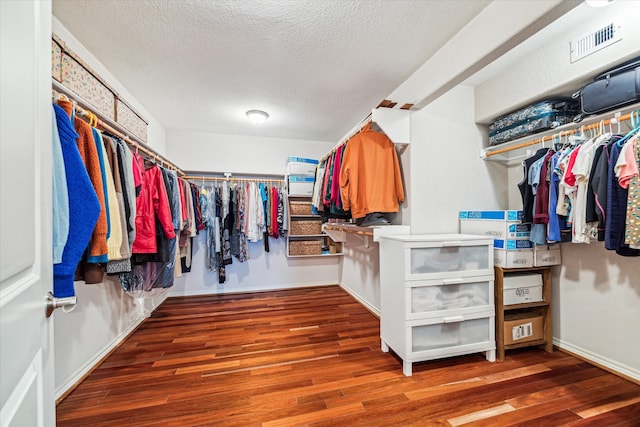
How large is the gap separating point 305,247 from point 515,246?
263cm

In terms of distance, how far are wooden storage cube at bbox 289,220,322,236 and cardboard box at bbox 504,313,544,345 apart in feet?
8.31

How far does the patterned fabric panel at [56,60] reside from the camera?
1.27 meters

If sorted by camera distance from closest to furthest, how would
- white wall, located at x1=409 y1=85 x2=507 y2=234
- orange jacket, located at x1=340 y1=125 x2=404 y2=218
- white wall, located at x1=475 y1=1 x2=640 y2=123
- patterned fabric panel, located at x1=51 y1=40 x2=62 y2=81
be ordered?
patterned fabric panel, located at x1=51 y1=40 x2=62 y2=81 → white wall, located at x1=475 y1=1 x2=640 y2=123 → orange jacket, located at x1=340 y1=125 x2=404 y2=218 → white wall, located at x1=409 y1=85 x2=507 y2=234

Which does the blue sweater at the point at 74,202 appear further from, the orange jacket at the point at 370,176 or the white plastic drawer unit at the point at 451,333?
the white plastic drawer unit at the point at 451,333

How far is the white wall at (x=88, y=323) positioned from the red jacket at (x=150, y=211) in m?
0.56

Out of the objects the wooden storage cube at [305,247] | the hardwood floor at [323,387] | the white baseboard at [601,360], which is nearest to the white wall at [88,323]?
the hardwood floor at [323,387]

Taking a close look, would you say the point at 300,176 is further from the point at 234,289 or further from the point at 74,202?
the point at 74,202

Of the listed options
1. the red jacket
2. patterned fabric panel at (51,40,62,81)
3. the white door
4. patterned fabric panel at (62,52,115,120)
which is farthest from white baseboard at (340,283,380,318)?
patterned fabric panel at (51,40,62,81)

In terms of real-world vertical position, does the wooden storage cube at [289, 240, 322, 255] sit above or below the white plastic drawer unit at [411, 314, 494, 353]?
above

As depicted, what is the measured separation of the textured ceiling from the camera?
1.55 metres

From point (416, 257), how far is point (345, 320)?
1.33 m

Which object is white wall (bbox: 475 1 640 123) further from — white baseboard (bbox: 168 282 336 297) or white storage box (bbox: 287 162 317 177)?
white baseboard (bbox: 168 282 336 297)

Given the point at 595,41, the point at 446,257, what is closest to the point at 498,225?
the point at 446,257

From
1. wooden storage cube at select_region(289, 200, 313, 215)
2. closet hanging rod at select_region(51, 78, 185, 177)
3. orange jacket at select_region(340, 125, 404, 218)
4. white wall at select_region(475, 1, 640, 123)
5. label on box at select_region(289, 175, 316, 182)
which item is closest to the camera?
closet hanging rod at select_region(51, 78, 185, 177)
